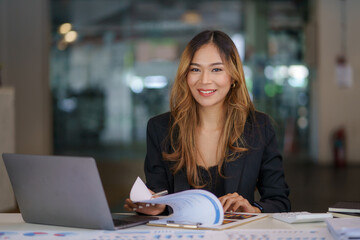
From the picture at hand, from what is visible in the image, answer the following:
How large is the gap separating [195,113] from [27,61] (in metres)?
8.18

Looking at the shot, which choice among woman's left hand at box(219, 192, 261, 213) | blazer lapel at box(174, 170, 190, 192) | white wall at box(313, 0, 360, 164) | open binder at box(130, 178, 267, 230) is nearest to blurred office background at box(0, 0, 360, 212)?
white wall at box(313, 0, 360, 164)

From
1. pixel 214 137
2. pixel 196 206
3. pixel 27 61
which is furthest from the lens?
pixel 27 61

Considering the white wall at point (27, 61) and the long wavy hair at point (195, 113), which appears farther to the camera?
the white wall at point (27, 61)

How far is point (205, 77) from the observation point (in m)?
2.63

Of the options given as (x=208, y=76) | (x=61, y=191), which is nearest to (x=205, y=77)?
(x=208, y=76)

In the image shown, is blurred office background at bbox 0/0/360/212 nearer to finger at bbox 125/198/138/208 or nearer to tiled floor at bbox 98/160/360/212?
tiled floor at bbox 98/160/360/212

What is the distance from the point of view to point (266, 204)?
8.32 feet

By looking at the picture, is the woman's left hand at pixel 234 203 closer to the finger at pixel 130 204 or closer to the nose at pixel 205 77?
the finger at pixel 130 204

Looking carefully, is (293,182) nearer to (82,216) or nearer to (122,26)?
(122,26)

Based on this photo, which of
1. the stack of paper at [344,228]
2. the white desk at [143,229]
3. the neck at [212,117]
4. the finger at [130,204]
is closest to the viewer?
the stack of paper at [344,228]

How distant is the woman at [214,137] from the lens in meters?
2.66

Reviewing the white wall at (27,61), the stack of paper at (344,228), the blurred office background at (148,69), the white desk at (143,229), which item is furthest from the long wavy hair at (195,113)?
the white wall at (27,61)

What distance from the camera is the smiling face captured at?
8.71ft

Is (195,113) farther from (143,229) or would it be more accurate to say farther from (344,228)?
(344,228)
